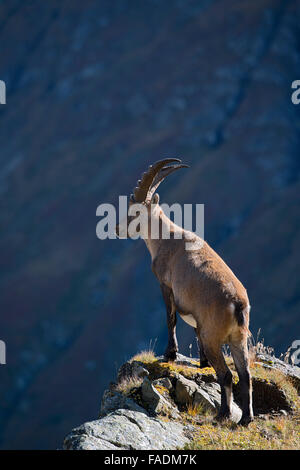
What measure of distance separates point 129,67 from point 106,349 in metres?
92.2

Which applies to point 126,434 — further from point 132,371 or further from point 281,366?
point 281,366

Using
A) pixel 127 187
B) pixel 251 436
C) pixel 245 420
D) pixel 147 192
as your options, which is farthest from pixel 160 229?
pixel 127 187

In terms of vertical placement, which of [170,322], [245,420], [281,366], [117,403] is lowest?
[245,420]

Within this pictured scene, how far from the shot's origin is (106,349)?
126 meters

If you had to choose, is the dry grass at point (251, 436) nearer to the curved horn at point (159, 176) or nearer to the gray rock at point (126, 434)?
the gray rock at point (126, 434)

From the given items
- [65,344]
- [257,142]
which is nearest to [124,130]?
[257,142]

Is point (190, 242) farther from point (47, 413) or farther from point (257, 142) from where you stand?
point (257, 142)

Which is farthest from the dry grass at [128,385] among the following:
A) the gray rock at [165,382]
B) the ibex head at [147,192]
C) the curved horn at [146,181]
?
the curved horn at [146,181]

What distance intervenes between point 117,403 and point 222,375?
1794 mm

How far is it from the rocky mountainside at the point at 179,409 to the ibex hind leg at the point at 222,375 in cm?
22

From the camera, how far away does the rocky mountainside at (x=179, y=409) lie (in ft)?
31.0

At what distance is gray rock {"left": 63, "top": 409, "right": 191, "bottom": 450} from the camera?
911 cm

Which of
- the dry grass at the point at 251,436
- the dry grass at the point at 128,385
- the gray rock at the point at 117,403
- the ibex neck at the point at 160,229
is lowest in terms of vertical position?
the dry grass at the point at 251,436

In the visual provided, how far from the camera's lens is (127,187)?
488ft
